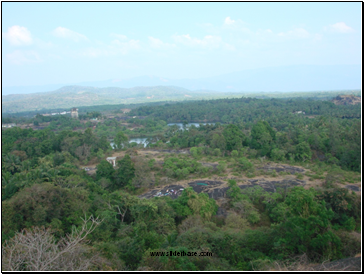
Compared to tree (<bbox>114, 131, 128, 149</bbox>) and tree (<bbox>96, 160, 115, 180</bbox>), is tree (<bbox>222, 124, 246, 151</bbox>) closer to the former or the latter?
tree (<bbox>114, 131, 128, 149</bbox>)

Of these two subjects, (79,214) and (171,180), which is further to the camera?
(171,180)

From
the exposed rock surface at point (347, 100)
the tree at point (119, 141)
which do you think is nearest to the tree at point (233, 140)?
the tree at point (119, 141)

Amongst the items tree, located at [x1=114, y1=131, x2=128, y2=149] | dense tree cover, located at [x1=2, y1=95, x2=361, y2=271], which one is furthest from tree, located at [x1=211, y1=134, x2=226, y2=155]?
tree, located at [x1=114, y1=131, x2=128, y2=149]

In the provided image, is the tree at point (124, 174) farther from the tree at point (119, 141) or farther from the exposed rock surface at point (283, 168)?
the tree at point (119, 141)

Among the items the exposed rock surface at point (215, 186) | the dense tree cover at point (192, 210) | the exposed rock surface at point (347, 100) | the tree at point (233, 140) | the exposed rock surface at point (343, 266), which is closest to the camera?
the exposed rock surface at point (343, 266)

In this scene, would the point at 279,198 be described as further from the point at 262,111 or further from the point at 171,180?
the point at 262,111

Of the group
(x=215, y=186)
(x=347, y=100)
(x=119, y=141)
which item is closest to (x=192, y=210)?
(x=215, y=186)

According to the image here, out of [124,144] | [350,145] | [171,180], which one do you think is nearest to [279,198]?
[171,180]

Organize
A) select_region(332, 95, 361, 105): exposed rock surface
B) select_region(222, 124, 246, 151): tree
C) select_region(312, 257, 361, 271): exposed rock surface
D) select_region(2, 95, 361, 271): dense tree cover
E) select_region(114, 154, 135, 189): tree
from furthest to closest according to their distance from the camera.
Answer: select_region(332, 95, 361, 105): exposed rock surface, select_region(222, 124, 246, 151): tree, select_region(114, 154, 135, 189): tree, select_region(2, 95, 361, 271): dense tree cover, select_region(312, 257, 361, 271): exposed rock surface

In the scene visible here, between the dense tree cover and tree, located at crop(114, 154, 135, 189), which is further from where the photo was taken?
tree, located at crop(114, 154, 135, 189)

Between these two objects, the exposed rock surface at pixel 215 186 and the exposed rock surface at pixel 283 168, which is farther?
the exposed rock surface at pixel 283 168

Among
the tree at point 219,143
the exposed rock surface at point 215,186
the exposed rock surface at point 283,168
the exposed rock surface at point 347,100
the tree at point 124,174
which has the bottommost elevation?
the exposed rock surface at point 215,186
